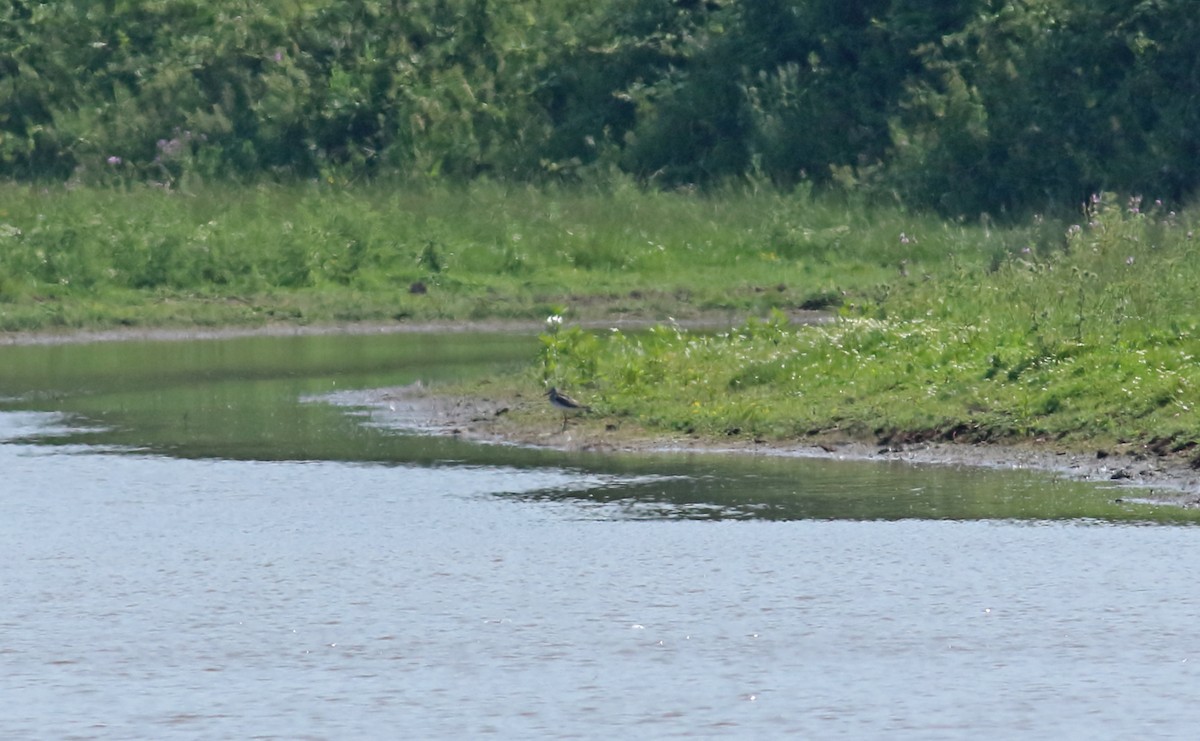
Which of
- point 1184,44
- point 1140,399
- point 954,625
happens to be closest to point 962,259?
point 1184,44

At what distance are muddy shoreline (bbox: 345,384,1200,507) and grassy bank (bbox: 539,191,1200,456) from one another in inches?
7.3

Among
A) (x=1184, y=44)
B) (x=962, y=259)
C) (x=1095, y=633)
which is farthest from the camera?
(x=1184, y=44)

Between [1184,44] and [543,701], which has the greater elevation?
[1184,44]

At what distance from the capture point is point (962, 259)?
27.8m

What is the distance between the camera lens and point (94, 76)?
124ft

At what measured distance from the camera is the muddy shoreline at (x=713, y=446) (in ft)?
43.2

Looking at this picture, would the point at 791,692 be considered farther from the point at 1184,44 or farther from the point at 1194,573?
the point at 1184,44

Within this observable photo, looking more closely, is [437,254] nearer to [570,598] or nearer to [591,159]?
[591,159]

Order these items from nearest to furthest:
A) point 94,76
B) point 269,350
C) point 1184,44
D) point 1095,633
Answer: point 1095,633 < point 269,350 < point 1184,44 < point 94,76

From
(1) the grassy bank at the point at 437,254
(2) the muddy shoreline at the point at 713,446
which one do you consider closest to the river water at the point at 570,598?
(2) the muddy shoreline at the point at 713,446

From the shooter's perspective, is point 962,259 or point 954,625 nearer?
point 954,625

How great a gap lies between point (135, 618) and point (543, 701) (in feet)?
7.52

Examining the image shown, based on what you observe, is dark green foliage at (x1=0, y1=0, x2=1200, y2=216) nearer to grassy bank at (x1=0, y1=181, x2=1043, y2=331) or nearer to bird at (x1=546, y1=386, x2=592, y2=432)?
grassy bank at (x1=0, y1=181, x2=1043, y2=331)

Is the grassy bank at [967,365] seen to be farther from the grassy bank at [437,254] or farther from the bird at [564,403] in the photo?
the grassy bank at [437,254]
